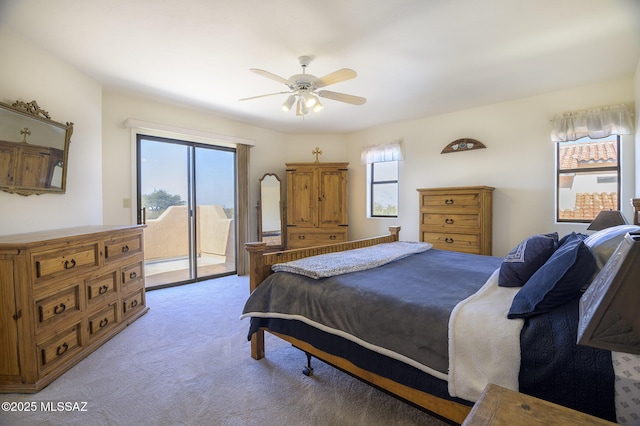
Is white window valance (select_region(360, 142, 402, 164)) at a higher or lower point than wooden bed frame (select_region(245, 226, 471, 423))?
higher

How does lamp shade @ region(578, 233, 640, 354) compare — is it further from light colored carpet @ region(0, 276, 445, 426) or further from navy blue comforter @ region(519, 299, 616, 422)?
light colored carpet @ region(0, 276, 445, 426)

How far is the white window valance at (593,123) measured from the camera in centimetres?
304

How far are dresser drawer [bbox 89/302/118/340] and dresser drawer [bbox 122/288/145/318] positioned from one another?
0.50ft

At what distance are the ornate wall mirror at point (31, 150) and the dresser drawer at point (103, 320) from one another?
3.70 ft

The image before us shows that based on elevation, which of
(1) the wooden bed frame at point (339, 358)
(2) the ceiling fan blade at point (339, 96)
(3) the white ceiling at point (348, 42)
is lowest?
(1) the wooden bed frame at point (339, 358)

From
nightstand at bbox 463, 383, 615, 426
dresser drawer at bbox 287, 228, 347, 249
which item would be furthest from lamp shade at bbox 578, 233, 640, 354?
dresser drawer at bbox 287, 228, 347, 249

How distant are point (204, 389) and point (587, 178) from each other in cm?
440

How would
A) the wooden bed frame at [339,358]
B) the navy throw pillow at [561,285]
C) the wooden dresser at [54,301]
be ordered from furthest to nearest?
the wooden dresser at [54,301] → the wooden bed frame at [339,358] → the navy throw pillow at [561,285]

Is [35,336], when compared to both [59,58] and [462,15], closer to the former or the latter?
[59,58]

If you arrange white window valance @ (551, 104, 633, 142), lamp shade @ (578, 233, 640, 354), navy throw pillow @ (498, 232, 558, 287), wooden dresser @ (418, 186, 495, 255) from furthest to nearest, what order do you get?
wooden dresser @ (418, 186, 495, 255), white window valance @ (551, 104, 633, 142), navy throw pillow @ (498, 232, 558, 287), lamp shade @ (578, 233, 640, 354)

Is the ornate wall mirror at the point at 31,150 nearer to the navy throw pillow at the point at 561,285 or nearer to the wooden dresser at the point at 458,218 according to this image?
the navy throw pillow at the point at 561,285

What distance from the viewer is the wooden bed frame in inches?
50.8

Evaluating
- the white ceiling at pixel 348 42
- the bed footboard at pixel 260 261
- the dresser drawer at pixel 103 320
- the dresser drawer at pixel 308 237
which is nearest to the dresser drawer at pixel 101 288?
the dresser drawer at pixel 103 320

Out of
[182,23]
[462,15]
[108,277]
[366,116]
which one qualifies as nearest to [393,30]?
[462,15]
